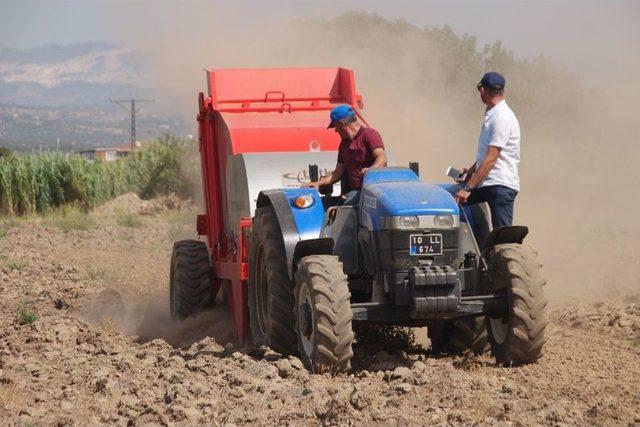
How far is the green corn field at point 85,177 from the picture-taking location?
107 feet

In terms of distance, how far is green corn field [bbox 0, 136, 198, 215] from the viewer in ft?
107

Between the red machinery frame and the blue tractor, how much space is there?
2.33 meters

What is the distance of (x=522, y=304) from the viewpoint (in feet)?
27.2

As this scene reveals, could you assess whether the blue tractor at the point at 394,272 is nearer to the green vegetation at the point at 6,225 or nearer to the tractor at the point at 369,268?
the tractor at the point at 369,268

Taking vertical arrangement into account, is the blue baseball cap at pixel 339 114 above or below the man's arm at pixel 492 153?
above

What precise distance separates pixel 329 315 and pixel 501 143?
226 cm

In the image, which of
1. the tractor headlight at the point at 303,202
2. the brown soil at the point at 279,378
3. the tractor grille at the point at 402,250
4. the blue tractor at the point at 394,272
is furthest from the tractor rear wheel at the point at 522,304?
the tractor headlight at the point at 303,202

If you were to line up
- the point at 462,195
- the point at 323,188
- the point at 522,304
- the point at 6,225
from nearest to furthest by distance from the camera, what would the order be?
the point at 522,304
the point at 462,195
the point at 323,188
the point at 6,225

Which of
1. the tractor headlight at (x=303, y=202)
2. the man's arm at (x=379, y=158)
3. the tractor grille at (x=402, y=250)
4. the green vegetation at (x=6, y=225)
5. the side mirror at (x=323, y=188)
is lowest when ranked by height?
the green vegetation at (x=6, y=225)

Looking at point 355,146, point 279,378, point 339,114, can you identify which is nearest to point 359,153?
point 355,146

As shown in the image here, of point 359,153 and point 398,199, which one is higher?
point 359,153

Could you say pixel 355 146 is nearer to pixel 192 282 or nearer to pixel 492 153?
pixel 492 153

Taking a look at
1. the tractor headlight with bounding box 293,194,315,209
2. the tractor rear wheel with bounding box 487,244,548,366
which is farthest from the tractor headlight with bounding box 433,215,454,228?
the tractor headlight with bounding box 293,194,315,209

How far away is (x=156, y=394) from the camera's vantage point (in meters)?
7.79
